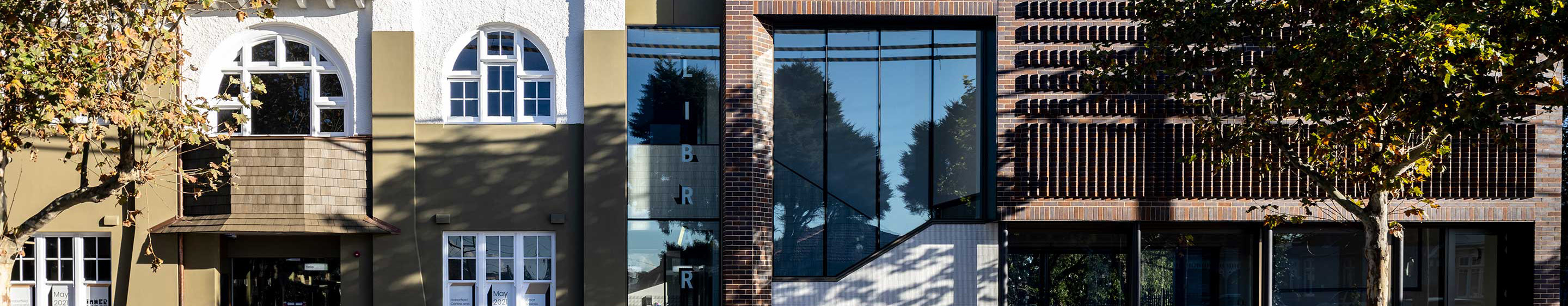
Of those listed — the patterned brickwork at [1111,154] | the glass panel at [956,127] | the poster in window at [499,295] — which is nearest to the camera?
the patterned brickwork at [1111,154]

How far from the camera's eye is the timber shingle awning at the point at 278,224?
1184 cm

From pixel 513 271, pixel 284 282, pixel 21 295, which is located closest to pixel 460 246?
pixel 513 271

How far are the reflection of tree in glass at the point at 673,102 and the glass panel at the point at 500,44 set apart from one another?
1821mm

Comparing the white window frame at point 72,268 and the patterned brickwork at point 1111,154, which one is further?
the white window frame at point 72,268

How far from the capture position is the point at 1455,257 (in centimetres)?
1259

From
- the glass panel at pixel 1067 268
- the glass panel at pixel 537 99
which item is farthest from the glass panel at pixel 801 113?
the glass panel at pixel 537 99

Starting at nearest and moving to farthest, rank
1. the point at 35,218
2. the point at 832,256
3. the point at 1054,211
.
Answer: the point at 35,218 → the point at 1054,211 → the point at 832,256

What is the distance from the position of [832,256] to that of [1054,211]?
2974 millimetres

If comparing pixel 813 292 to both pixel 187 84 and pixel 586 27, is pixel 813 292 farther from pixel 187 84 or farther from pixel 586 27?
pixel 187 84

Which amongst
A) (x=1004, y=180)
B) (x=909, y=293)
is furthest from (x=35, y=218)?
(x=1004, y=180)

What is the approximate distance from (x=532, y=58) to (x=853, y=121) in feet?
14.4

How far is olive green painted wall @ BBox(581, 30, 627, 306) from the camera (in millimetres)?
12297

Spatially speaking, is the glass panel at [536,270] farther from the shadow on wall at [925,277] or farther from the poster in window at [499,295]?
the shadow on wall at [925,277]

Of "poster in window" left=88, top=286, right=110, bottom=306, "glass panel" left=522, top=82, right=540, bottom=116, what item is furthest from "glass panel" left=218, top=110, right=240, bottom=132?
"glass panel" left=522, top=82, right=540, bottom=116
